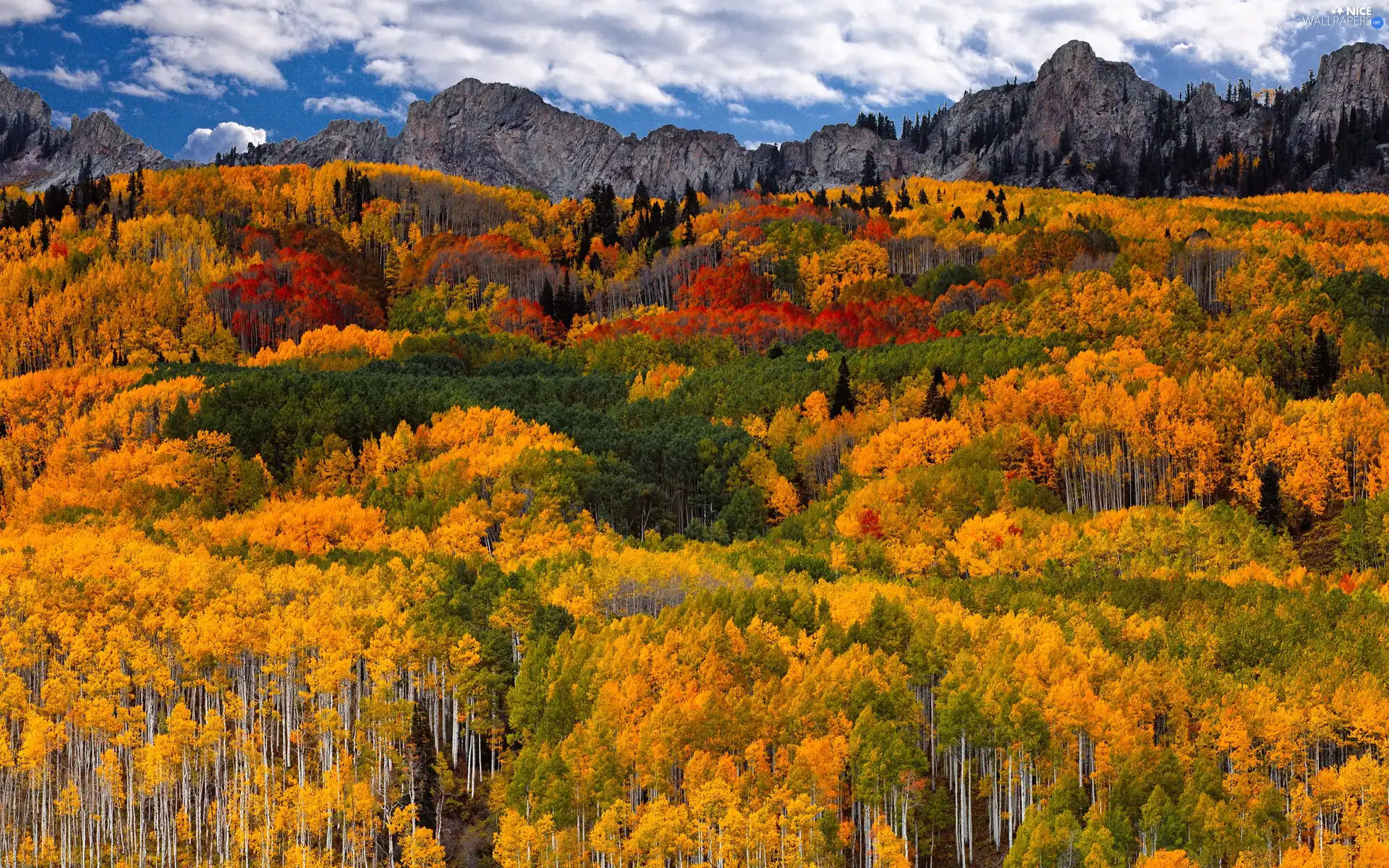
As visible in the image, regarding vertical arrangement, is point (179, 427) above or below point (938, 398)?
below

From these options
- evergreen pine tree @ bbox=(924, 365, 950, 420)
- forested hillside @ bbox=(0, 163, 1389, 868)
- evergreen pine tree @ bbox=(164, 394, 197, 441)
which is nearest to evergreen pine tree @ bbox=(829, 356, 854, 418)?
forested hillside @ bbox=(0, 163, 1389, 868)

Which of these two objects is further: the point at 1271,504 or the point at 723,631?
the point at 1271,504

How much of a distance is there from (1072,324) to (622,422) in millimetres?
67717

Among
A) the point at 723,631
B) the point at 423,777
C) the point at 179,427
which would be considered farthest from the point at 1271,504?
the point at 179,427

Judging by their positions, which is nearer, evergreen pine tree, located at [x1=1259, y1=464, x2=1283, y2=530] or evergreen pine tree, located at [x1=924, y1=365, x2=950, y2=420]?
evergreen pine tree, located at [x1=1259, y1=464, x2=1283, y2=530]

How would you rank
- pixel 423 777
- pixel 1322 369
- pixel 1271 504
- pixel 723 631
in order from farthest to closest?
pixel 1322 369
pixel 1271 504
pixel 723 631
pixel 423 777

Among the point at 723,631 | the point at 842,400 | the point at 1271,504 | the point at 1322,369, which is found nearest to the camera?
the point at 723,631

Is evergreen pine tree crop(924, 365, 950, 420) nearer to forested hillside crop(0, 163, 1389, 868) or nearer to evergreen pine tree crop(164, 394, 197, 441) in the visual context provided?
forested hillside crop(0, 163, 1389, 868)

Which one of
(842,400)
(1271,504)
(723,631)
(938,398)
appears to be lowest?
(723,631)

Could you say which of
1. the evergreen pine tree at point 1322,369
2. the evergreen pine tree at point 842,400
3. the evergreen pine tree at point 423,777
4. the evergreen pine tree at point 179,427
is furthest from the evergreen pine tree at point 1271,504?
the evergreen pine tree at point 179,427

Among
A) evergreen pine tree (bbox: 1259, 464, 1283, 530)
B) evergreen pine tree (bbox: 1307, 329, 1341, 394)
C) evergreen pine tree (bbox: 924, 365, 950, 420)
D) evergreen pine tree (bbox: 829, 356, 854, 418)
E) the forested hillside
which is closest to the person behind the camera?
the forested hillside

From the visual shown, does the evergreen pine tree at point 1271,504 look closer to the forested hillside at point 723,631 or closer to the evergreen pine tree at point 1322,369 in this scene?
the forested hillside at point 723,631

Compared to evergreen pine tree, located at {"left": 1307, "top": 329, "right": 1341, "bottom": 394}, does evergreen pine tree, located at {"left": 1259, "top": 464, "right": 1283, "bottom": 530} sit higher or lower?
lower

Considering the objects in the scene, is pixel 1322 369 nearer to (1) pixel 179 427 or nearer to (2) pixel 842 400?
(2) pixel 842 400
